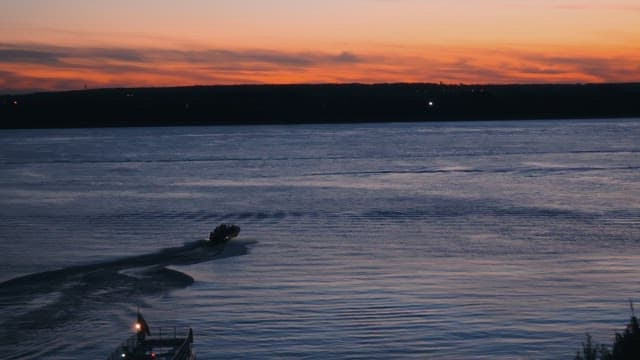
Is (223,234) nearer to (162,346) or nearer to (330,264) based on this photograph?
(330,264)

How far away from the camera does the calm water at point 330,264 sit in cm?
3428

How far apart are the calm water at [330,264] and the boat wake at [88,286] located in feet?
0.36

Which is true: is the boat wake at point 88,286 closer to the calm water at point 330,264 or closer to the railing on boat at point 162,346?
the calm water at point 330,264

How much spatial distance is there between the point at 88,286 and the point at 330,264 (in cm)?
1051

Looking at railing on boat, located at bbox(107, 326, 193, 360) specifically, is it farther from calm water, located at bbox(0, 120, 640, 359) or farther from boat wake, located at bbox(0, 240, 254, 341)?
boat wake, located at bbox(0, 240, 254, 341)

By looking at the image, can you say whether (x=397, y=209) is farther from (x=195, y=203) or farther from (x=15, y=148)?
(x=15, y=148)

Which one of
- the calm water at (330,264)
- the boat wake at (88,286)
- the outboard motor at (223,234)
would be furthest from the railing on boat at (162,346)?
the outboard motor at (223,234)

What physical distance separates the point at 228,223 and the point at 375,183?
98.1 ft

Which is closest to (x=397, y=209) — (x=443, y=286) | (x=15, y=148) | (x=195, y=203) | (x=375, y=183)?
(x=195, y=203)

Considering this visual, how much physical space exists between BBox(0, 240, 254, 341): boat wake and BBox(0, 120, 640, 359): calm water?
11 cm

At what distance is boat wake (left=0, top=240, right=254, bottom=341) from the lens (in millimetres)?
37688

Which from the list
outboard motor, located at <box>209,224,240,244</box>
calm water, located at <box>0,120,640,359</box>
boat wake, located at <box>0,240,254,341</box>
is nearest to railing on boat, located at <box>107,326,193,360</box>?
calm water, located at <box>0,120,640,359</box>

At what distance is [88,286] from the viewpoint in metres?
42.6

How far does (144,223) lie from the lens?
6575 centimetres
